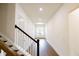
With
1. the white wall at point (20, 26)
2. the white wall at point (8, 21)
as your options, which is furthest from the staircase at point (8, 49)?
the white wall at point (20, 26)

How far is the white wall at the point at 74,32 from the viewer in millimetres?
3131

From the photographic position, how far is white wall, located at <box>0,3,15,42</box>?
3.47m

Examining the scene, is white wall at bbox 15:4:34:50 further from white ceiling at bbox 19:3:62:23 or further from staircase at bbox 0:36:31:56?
staircase at bbox 0:36:31:56

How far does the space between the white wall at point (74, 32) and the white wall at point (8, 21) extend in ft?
5.34

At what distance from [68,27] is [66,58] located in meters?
2.74

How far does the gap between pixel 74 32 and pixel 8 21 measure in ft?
6.18

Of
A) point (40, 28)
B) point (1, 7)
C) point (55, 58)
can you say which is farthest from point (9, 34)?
point (40, 28)

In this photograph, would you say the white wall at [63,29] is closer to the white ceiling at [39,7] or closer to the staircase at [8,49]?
the white ceiling at [39,7]

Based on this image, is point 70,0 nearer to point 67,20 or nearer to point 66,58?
point 66,58

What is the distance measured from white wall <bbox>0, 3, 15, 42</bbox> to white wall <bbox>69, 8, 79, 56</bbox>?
1.63 metres

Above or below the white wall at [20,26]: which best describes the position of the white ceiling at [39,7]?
above

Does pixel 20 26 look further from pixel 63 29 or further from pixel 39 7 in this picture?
pixel 63 29

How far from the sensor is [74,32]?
3258mm

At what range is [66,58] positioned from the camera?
75 cm
